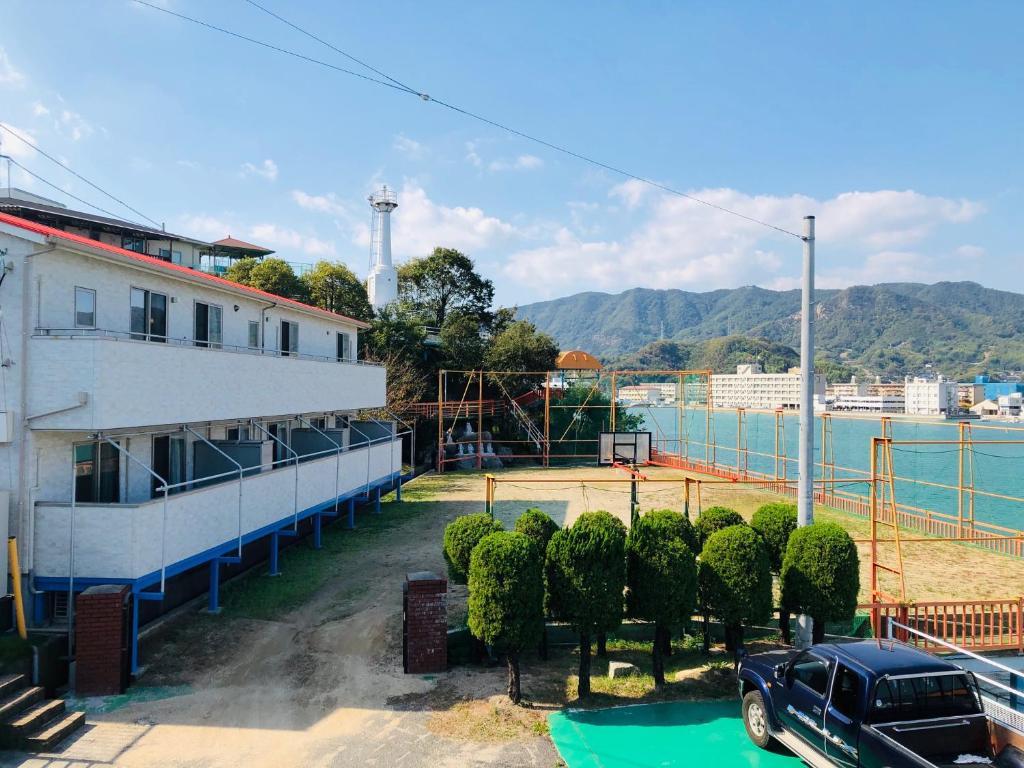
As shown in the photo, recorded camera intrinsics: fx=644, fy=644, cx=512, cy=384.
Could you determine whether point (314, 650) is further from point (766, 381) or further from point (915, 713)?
point (766, 381)

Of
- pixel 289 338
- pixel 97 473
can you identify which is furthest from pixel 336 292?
pixel 97 473

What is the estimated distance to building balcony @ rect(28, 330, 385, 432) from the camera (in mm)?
10219

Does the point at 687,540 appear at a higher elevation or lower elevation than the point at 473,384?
lower

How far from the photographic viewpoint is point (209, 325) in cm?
1550

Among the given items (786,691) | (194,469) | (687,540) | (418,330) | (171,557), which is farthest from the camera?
(418,330)

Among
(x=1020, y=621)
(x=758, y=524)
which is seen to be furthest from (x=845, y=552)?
(x=1020, y=621)

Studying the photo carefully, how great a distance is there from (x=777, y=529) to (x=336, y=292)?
124 ft

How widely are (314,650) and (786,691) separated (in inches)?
305

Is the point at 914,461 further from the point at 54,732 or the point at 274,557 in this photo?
the point at 54,732

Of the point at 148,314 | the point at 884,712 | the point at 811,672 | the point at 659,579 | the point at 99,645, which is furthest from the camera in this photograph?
the point at 148,314

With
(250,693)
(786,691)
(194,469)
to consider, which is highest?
(194,469)

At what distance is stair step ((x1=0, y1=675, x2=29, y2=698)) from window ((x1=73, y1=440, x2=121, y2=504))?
9.77 feet

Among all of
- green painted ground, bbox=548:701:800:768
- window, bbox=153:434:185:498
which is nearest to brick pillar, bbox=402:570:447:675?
green painted ground, bbox=548:701:800:768

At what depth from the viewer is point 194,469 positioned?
48.2ft
